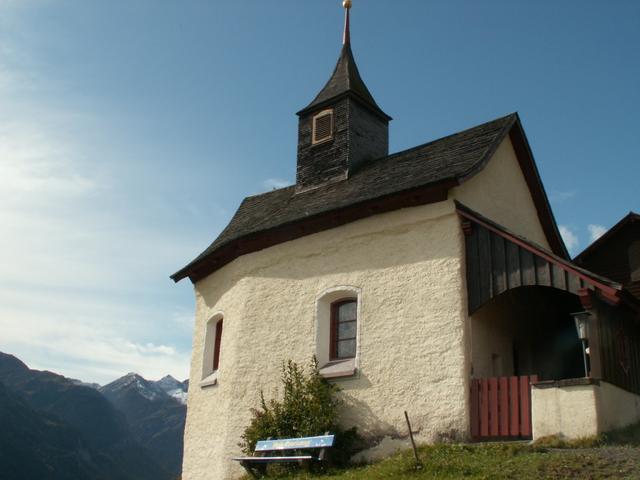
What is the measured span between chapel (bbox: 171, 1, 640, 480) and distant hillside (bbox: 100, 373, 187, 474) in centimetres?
Result: 11038

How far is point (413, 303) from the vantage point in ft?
46.0

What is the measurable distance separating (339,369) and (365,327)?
38.2 inches

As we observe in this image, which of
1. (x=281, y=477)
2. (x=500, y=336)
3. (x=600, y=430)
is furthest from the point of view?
(x=500, y=336)

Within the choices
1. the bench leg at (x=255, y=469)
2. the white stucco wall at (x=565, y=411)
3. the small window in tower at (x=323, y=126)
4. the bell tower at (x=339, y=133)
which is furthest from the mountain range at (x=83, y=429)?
the white stucco wall at (x=565, y=411)

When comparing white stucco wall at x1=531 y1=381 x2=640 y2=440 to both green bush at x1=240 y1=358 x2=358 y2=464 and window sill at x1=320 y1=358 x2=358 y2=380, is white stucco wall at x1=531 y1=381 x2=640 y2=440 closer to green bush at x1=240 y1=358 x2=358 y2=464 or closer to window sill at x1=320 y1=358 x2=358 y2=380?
green bush at x1=240 y1=358 x2=358 y2=464

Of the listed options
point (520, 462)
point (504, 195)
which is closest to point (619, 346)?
point (520, 462)

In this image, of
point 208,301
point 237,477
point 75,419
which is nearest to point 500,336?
point 237,477

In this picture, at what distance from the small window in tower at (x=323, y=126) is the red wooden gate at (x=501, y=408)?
8.81 meters

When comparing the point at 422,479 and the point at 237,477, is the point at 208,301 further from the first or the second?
the point at 422,479

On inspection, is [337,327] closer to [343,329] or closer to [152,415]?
[343,329]

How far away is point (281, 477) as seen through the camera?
44.4 feet

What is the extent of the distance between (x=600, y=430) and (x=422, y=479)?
311 centimetres

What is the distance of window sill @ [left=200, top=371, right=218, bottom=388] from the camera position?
671 inches

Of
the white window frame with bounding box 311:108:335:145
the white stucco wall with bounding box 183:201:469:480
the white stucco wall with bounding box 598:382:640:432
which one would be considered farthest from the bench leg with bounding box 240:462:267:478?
the white window frame with bounding box 311:108:335:145
